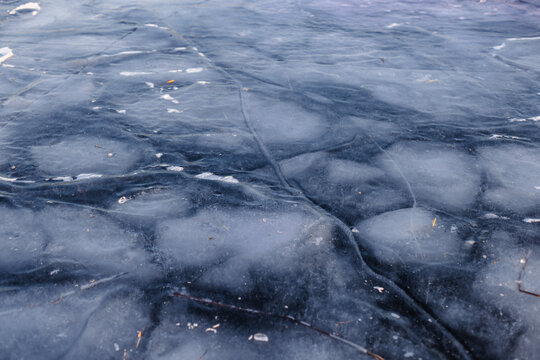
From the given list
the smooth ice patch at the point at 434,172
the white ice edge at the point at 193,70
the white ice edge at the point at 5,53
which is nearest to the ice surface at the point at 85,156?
the white ice edge at the point at 193,70

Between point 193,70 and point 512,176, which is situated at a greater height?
point 193,70

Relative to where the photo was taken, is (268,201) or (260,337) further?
(268,201)

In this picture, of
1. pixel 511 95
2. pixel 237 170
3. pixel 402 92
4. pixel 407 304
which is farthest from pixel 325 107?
pixel 407 304

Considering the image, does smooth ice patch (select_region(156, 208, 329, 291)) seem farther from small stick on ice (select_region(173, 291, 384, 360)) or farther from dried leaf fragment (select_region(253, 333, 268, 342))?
dried leaf fragment (select_region(253, 333, 268, 342))

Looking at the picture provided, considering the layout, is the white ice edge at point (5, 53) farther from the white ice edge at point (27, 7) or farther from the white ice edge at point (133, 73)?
the white ice edge at point (27, 7)

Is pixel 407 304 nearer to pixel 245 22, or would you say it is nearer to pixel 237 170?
pixel 237 170

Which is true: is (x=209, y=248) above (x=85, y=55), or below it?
below

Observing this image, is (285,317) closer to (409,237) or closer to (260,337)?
(260,337)

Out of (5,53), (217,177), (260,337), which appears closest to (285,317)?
(260,337)

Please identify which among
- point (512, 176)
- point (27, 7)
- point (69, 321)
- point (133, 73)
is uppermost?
point (27, 7)
